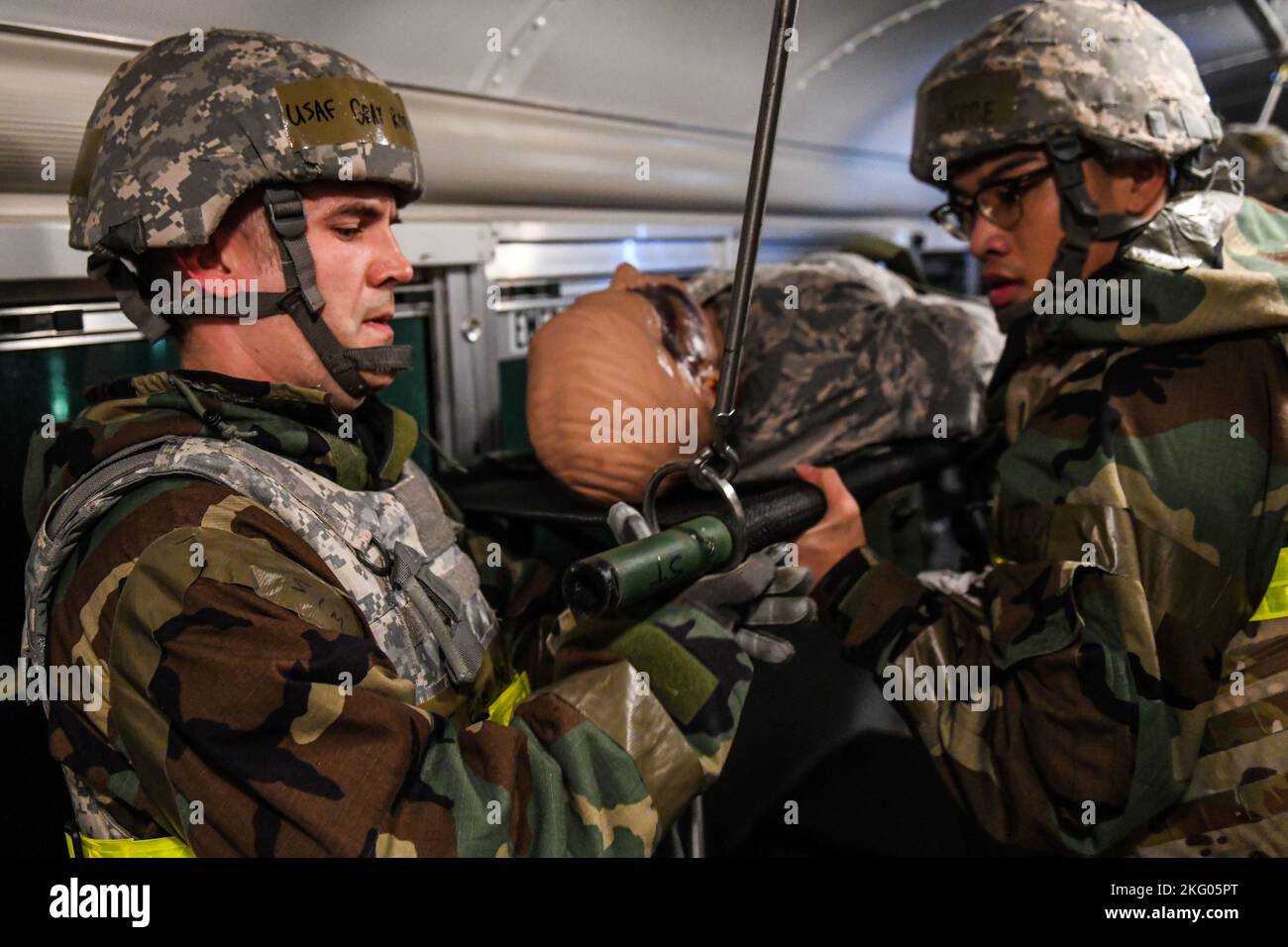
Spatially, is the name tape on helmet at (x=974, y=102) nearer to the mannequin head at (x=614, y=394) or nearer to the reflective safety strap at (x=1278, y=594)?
the mannequin head at (x=614, y=394)

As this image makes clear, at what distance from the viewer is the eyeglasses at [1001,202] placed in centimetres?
170

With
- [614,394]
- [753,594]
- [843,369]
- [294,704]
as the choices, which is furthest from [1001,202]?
[294,704]

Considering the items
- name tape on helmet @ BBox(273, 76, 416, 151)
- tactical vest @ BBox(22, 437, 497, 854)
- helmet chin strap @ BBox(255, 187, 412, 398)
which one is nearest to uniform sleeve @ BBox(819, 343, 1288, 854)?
tactical vest @ BBox(22, 437, 497, 854)

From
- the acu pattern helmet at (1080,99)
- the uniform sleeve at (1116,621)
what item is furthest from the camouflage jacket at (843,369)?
the uniform sleeve at (1116,621)

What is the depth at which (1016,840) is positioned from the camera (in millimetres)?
1434

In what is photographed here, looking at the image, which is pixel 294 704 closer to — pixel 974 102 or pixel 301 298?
pixel 301 298

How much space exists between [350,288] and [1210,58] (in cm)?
291

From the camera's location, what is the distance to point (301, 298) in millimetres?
1354

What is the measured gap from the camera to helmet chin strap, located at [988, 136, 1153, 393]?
163cm

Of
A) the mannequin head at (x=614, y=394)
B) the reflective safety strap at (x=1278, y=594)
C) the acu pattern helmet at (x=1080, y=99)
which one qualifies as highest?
the acu pattern helmet at (x=1080, y=99)

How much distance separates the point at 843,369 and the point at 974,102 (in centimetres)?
56

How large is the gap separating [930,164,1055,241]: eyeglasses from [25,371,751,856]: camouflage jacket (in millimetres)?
991

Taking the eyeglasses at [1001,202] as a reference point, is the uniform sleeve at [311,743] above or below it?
below
